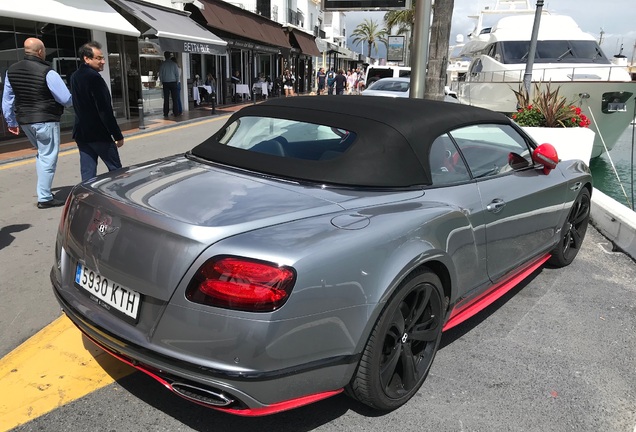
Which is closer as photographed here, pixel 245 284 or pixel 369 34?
pixel 245 284

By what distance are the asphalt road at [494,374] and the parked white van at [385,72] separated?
774 inches

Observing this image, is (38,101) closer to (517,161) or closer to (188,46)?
(517,161)

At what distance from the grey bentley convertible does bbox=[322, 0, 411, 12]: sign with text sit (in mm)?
4510

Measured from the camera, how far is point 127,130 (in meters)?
13.1

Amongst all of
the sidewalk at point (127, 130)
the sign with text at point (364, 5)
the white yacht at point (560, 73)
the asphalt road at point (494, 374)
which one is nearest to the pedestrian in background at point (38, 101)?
the asphalt road at point (494, 374)

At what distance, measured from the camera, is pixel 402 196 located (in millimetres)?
2682

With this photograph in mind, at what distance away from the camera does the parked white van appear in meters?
23.2

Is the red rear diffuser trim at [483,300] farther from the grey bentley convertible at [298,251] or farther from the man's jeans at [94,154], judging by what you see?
the man's jeans at [94,154]

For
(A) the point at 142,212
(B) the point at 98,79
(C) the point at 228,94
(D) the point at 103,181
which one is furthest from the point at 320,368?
(C) the point at 228,94

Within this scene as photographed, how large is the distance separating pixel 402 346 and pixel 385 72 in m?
22.9

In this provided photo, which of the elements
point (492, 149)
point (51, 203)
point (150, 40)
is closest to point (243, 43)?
point (150, 40)

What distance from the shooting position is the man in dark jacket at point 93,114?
5180 mm

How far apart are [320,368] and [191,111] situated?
1788 cm

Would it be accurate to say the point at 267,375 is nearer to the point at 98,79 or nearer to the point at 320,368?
the point at 320,368
